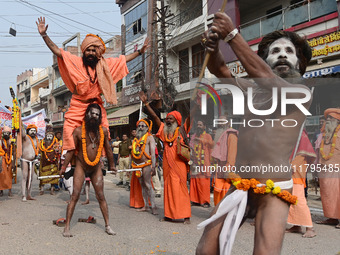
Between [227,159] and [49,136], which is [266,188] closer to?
[227,159]

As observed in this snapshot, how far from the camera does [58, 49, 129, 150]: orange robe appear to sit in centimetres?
530

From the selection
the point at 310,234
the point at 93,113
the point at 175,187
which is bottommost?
the point at 310,234

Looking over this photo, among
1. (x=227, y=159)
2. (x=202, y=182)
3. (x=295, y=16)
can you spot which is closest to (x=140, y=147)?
(x=202, y=182)

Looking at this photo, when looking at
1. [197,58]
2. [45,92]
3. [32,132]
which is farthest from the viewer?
[45,92]

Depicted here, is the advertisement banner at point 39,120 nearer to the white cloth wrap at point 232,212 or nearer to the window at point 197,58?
the window at point 197,58

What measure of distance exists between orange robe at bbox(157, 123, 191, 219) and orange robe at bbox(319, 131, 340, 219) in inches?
92.2

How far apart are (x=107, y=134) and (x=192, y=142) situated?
3.19 metres

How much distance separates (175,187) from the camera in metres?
6.43

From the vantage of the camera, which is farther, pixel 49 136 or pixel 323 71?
pixel 323 71

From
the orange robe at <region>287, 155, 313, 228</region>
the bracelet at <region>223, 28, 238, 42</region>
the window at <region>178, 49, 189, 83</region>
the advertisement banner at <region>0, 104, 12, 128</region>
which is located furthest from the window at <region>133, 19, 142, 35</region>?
the bracelet at <region>223, 28, 238, 42</region>

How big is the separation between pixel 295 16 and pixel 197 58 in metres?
7.10

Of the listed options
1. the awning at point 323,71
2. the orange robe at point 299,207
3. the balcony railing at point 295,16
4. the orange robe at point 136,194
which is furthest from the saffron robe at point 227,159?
the balcony railing at point 295,16

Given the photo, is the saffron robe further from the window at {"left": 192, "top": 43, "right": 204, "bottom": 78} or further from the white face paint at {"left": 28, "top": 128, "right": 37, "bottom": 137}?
the window at {"left": 192, "top": 43, "right": 204, "bottom": 78}

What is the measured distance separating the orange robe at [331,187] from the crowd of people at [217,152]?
0.02 meters
